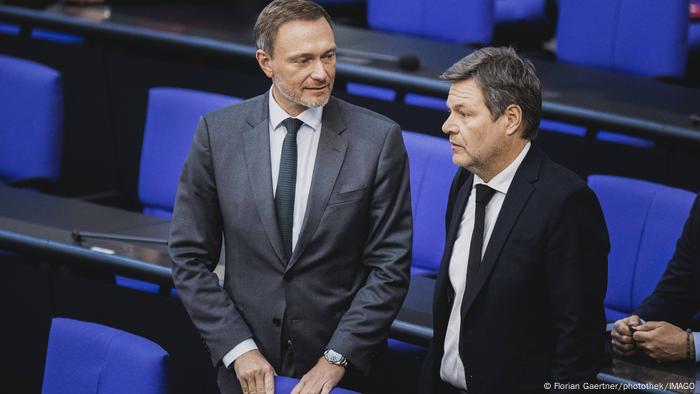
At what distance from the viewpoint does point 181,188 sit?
250 cm

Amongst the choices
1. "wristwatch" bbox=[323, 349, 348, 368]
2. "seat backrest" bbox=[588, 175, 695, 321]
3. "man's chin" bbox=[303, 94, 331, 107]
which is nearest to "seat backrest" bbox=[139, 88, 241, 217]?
"seat backrest" bbox=[588, 175, 695, 321]

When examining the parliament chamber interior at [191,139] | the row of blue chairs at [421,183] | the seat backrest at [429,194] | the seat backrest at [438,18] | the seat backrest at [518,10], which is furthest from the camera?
the seat backrest at [518,10]

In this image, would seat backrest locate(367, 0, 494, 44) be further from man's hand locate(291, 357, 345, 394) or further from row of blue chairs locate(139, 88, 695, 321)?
man's hand locate(291, 357, 345, 394)

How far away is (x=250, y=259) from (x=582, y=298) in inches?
28.7

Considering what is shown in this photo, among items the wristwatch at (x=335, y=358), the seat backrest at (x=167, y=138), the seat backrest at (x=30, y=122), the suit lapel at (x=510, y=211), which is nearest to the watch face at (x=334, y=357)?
the wristwatch at (x=335, y=358)

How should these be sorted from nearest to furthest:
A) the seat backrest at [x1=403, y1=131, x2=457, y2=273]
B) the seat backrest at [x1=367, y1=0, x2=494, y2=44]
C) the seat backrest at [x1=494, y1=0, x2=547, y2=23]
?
the seat backrest at [x1=403, y1=131, x2=457, y2=273]
the seat backrest at [x1=367, y1=0, x2=494, y2=44]
the seat backrest at [x1=494, y1=0, x2=547, y2=23]

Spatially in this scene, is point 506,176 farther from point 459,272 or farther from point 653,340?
point 653,340

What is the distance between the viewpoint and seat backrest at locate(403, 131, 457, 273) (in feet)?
11.4

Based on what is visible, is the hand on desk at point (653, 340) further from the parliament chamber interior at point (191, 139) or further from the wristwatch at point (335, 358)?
the wristwatch at point (335, 358)

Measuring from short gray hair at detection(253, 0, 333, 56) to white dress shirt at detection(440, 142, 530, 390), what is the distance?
1.60 feet

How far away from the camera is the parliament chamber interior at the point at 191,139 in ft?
10.1

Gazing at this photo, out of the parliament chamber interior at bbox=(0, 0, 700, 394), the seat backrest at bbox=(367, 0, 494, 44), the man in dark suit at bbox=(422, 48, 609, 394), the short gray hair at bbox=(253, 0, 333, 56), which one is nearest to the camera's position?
the man in dark suit at bbox=(422, 48, 609, 394)

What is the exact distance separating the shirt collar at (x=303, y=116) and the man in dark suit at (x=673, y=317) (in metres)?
0.79

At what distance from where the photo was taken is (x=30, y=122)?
411 cm
